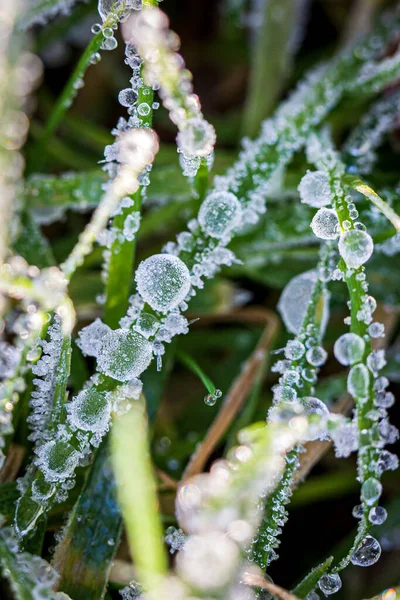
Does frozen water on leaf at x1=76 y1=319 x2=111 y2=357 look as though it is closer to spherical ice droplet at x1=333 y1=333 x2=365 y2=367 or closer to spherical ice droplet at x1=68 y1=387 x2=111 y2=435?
spherical ice droplet at x1=68 y1=387 x2=111 y2=435

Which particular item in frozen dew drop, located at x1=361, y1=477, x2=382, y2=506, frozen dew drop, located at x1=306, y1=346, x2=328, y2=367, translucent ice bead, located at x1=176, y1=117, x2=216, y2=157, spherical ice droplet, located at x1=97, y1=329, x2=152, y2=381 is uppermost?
translucent ice bead, located at x1=176, y1=117, x2=216, y2=157

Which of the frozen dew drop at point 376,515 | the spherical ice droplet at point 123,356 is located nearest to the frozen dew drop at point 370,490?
the frozen dew drop at point 376,515

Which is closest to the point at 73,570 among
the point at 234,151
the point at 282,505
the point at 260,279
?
the point at 282,505

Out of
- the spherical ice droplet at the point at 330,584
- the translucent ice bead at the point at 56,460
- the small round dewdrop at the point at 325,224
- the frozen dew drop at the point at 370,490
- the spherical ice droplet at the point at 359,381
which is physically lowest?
the spherical ice droplet at the point at 330,584

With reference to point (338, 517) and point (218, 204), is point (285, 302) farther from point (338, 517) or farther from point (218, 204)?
point (338, 517)

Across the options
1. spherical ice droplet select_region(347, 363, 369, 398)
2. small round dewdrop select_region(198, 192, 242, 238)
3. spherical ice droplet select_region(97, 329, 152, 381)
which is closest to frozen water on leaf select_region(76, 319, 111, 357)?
spherical ice droplet select_region(97, 329, 152, 381)

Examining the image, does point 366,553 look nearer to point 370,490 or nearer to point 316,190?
point 370,490

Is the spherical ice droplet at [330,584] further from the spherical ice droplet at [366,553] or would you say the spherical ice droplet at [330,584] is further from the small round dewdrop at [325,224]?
the small round dewdrop at [325,224]
